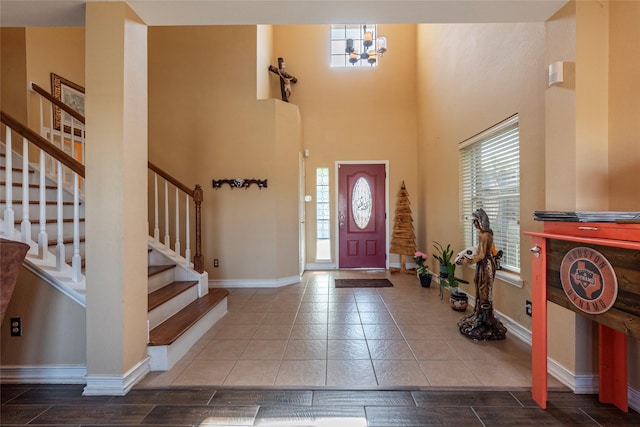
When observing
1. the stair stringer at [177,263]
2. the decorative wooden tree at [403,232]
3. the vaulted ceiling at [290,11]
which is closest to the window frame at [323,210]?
the decorative wooden tree at [403,232]

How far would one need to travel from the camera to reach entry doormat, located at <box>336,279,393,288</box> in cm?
450

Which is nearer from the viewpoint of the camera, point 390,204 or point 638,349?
point 638,349

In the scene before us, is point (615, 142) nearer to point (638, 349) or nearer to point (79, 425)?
point (638, 349)

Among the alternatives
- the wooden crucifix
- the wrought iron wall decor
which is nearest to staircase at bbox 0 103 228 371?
the wrought iron wall decor

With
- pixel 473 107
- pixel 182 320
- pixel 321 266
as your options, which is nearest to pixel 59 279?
pixel 182 320

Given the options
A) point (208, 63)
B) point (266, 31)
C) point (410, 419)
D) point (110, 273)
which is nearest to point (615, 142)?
point (410, 419)

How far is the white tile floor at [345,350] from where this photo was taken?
1.97m

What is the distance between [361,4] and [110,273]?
7.44 feet

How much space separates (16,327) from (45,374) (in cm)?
36

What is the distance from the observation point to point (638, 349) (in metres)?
1.65

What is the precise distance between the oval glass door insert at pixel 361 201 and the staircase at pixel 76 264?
Result: 10.3 feet

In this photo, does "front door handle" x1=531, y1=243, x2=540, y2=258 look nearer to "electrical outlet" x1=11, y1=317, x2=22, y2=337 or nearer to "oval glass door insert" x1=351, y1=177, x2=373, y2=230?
"electrical outlet" x1=11, y1=317, x2=22, y2=337

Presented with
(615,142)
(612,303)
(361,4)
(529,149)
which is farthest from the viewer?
(529,149)

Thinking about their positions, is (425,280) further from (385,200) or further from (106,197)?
(106,197)
